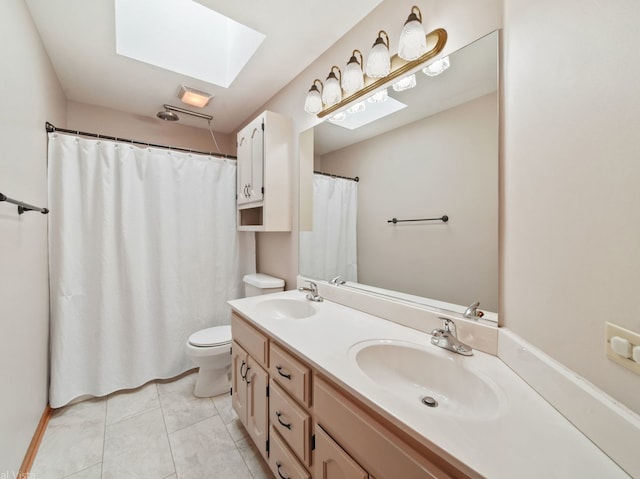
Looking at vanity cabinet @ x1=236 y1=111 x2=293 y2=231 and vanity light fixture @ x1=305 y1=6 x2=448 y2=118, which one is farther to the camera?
vanity cabinet @ x1=236 y1=111 x2=293 y2=231

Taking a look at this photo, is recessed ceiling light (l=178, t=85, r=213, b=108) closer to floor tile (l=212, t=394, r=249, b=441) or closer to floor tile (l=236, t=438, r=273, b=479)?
floor tile (l=212, t=394, r=249, b=441)

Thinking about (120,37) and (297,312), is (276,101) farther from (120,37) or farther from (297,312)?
(297,312)

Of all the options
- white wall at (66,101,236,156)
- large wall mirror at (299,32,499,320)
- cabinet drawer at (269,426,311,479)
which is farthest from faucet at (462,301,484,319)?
white wall at (66,101,236,156)

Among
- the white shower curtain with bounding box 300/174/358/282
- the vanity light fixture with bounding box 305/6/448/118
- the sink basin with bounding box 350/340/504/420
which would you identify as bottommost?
the sink basin with bounding box 350/340/504/420

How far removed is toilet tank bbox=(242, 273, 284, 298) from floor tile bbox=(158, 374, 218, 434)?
83 centimetres

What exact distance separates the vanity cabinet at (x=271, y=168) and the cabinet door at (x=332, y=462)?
136 centimetres

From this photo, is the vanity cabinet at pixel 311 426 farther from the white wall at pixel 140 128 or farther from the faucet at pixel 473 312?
the white wall at pixel 140 128

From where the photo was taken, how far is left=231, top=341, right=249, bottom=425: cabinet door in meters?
1.42

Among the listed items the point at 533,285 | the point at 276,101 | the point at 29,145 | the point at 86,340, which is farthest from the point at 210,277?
the point at 533,285

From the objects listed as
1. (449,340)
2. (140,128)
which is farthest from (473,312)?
(140,128)

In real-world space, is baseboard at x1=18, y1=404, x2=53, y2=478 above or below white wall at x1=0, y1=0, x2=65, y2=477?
below

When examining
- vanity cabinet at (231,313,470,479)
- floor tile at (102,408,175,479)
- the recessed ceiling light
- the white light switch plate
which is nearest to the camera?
the white light switch plate

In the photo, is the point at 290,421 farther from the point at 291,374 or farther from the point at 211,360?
the point at 211,360

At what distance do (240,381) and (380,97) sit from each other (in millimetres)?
1763
